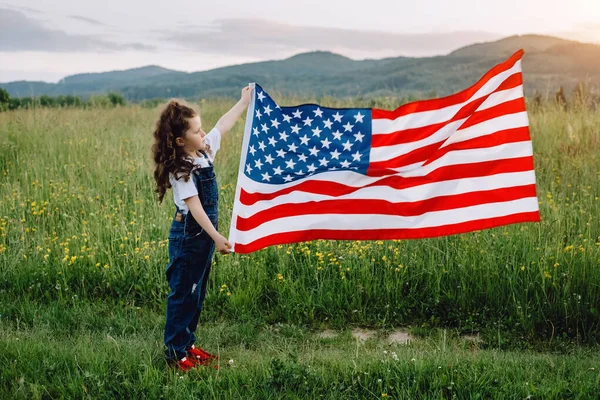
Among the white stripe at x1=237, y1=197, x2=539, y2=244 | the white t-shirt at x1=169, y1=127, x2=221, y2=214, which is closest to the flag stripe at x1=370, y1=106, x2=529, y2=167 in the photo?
the white stripe at x1=237, y1=197, x2=539, y2=244

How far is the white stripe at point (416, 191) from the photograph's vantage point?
14.0 ft

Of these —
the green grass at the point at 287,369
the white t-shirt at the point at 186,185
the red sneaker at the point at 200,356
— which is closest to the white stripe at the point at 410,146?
the white t-shirt at the point at 186,185

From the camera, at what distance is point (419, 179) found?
4457 millimetres

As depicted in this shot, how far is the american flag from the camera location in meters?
4.33

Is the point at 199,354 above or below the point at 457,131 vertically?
below

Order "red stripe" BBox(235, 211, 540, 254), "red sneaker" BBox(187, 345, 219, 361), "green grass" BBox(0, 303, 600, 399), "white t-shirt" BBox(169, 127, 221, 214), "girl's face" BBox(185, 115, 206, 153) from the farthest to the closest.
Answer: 1. "red sneaker" BBox(187, 345, 219, 361)
2. "red stripe" BBox(235, 211, 540, 254)
3. "girl's face" BBox(185, 115, 206, 153)
4. "white t-shirt" BBox(169, 127, 221, 214)
5. "green grass" BBox(0, 303, 600, 399)

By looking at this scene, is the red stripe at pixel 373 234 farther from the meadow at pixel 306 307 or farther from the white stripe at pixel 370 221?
the meadow at pixel 306 307

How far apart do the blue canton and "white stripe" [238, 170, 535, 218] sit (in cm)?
16

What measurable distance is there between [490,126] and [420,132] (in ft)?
1.66

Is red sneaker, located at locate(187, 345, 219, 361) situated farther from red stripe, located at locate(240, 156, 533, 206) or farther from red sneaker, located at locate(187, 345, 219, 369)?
red stripe, located at locate(240, 156, 533, 206)

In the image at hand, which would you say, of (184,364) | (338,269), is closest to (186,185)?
(184,364)

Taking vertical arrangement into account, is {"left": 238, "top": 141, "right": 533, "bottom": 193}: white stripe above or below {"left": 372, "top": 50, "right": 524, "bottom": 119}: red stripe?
below

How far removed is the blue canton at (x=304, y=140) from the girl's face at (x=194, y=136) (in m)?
0.57

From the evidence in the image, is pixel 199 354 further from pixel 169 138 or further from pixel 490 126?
pixel 490 126
